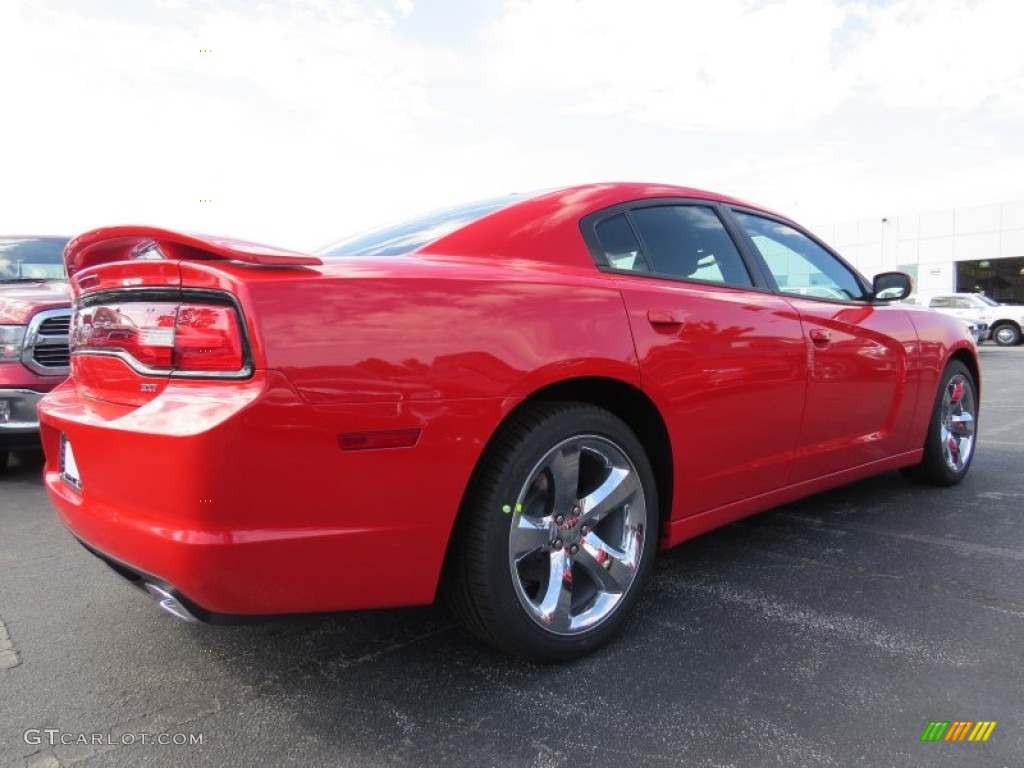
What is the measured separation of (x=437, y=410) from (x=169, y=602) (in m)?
0.86

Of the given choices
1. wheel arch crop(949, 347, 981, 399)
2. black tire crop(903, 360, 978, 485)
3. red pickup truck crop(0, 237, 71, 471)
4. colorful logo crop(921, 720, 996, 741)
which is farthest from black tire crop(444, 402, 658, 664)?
red pickup truck crop(0, 237, 71, 471)

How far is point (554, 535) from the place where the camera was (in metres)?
2.26

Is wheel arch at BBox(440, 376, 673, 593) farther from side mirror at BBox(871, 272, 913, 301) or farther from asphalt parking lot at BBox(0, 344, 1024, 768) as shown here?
side mirror at BBox(871, 272, 913, 301)

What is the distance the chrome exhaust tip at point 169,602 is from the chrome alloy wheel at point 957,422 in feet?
13.4

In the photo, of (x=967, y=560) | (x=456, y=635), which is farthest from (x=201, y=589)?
(x=967, y=560)

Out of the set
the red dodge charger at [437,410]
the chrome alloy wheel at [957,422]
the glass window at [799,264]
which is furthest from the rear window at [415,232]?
the chrome alloy wheel at [957,422]

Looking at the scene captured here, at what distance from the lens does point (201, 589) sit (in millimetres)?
1735

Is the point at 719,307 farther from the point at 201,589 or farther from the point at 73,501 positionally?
the point at 73,501

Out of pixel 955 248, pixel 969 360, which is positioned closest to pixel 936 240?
pixel 955 248

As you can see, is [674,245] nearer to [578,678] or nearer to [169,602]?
[578,678]

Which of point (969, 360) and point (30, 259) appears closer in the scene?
point (969, 360)

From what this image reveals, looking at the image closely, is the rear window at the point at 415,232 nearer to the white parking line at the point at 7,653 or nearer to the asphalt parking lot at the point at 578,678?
the asphalt parking lot at the point at 578,678

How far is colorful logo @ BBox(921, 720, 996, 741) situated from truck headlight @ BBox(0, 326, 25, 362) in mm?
5149

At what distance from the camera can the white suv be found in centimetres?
2242
